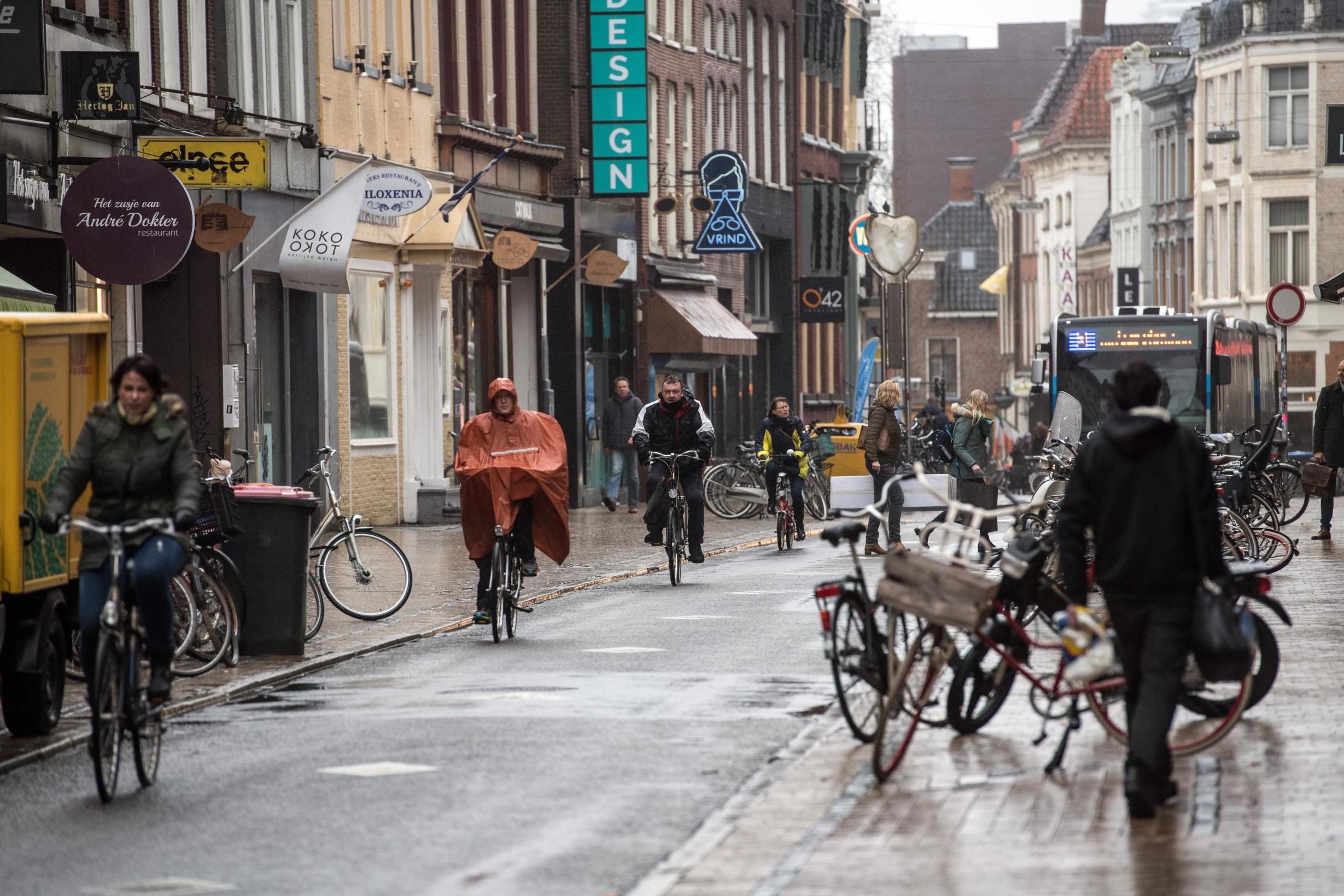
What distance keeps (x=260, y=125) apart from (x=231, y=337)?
8.22 feet

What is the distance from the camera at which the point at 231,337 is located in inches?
1010

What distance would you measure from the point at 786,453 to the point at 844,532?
17.5m

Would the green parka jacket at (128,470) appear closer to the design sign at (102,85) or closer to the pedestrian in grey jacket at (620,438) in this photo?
the design sign at (102,85)

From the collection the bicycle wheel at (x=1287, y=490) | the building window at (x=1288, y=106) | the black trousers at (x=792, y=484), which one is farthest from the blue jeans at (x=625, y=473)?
the building window at (x=1288, y=106)

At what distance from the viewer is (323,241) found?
24688 mm

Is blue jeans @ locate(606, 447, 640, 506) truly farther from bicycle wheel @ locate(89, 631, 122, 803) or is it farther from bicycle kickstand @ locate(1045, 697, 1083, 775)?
bicycle wheel @ locate(89, 631, 122, 803)

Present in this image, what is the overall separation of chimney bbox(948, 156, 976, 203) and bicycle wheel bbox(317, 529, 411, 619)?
97.9 m

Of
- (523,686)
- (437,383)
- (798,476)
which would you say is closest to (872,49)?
(437,383)

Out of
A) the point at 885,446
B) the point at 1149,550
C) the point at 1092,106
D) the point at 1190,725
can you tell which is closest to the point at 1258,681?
the point at 1190,725

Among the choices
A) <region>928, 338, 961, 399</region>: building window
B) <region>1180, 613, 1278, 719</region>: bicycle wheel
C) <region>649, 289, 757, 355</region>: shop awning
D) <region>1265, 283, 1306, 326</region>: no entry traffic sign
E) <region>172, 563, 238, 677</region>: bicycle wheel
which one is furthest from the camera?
<region>928, 338, 961, 399</region>: building window

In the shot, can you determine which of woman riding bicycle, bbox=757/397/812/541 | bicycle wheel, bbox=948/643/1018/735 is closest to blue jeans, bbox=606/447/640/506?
woman riding bicycle, bbox=757/397/812/541

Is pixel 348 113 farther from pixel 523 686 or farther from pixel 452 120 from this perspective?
→ pixel 523 686

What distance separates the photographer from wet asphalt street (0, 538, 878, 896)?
8.41m

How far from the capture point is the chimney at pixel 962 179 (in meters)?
114
